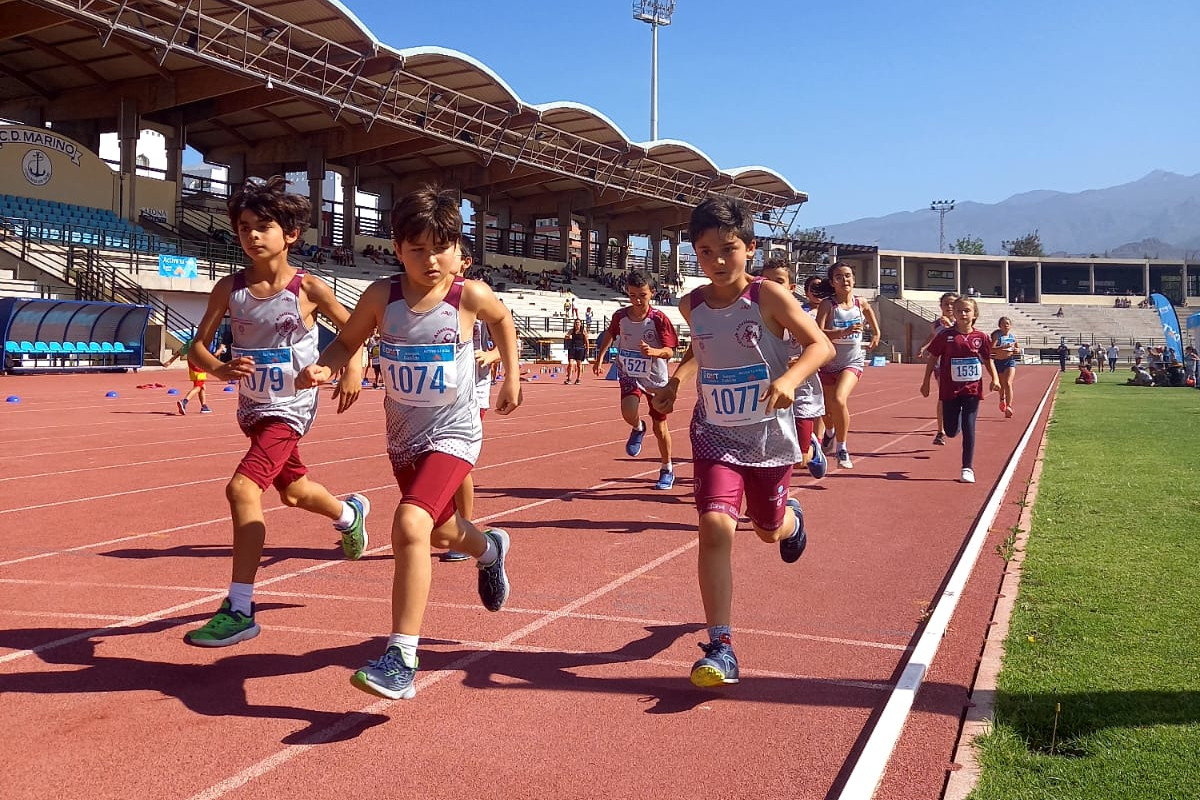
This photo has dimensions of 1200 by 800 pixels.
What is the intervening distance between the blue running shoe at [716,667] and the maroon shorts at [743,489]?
0.53 metres

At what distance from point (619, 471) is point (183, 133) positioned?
3565 cm

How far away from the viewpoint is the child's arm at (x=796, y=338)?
4.01 m

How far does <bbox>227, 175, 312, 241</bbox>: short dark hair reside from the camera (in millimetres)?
4859

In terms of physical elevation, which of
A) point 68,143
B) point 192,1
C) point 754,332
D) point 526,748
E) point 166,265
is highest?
point 192,1

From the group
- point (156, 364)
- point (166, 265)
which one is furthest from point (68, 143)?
point (156, 364)

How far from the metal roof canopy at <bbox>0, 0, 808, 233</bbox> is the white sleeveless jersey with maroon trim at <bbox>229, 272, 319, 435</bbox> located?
92.7 ft

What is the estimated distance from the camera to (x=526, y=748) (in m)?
3.39

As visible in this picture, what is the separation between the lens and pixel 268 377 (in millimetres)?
4965

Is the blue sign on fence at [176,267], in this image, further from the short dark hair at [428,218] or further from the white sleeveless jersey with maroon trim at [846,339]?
the short dark hair at [428,218]

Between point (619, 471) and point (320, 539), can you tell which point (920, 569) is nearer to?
point (320, 539)

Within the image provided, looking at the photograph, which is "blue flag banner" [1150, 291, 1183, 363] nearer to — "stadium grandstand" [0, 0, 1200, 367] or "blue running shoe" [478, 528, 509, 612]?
"stadium grandstand" [0, 0, 1200, 367]

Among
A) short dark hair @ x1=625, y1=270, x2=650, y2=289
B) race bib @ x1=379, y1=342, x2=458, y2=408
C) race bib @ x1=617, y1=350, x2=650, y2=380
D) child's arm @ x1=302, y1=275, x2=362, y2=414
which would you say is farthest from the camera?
race bib @ x1=617, y1=350, x2=650, y2=380

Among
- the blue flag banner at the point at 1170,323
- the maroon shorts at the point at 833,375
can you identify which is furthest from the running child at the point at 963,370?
the blue flag banner at the point at 1170,323

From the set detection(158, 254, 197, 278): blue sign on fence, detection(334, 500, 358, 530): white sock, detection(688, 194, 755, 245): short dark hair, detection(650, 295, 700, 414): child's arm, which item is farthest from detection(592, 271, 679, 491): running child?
detection(158, 254, 197, 278): blue sign on fence
